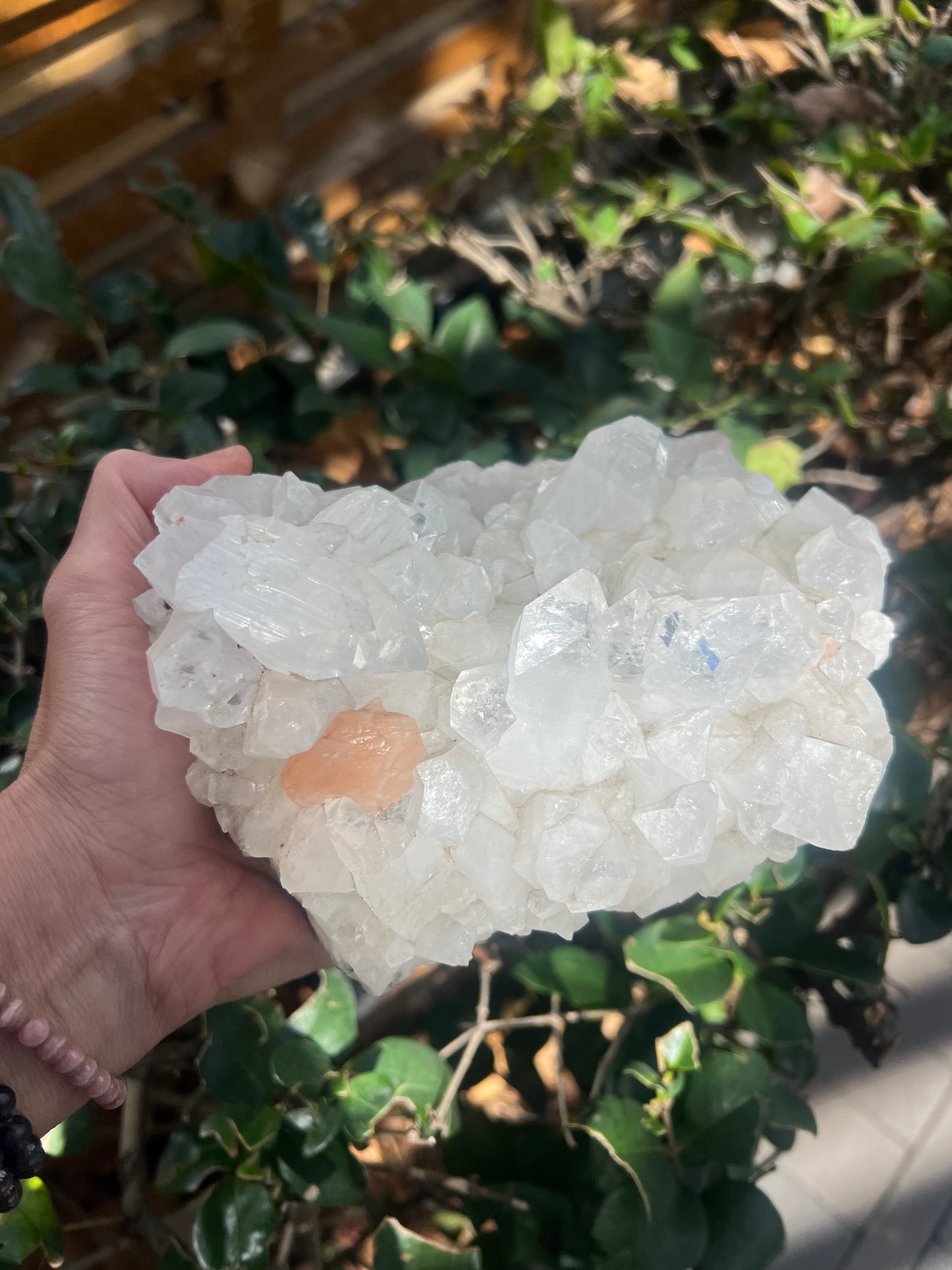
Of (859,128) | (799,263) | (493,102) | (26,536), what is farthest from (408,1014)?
(493,102)

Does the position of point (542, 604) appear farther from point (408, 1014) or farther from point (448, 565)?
point (408, 1014)

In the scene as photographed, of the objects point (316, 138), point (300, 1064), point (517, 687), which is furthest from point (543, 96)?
point (300, 1064)

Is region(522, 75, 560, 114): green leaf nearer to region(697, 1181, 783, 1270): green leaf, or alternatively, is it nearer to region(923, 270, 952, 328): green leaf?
region(923, 270, 952, 328): green leaf

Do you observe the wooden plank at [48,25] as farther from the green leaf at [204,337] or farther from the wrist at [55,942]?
the wrist at [55,942]

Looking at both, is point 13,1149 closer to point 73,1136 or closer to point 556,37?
point 73,1136

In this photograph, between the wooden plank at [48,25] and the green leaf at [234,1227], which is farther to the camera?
the wooden plank at [48,25]

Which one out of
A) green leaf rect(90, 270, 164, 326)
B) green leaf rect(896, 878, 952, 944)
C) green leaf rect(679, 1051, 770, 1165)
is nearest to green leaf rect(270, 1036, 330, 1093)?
green leaf rect(679, 1051, 770, 1165)

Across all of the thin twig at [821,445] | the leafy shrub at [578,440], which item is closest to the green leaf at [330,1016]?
the leafy shrub at [578,440]
